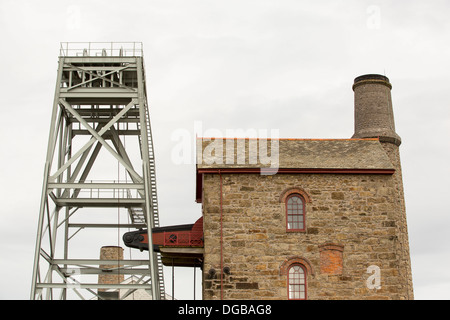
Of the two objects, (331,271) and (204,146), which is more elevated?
(204,146)

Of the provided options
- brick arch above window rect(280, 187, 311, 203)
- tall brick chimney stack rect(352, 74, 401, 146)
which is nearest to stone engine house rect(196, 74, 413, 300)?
brick arch above window rect(280, 187, 311, 203)

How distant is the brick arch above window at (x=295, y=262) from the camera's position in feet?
89.8

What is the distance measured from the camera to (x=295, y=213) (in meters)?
28.3

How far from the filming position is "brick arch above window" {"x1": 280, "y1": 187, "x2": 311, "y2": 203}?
2820 centimetres

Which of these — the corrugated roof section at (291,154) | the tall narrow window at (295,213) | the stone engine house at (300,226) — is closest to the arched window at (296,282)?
the stone engine house at (300,226)

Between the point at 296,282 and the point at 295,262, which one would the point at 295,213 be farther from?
the point at 296,282

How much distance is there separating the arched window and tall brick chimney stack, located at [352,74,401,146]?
13.9 meters

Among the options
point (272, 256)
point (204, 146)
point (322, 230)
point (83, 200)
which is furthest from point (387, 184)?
point (83, 200)

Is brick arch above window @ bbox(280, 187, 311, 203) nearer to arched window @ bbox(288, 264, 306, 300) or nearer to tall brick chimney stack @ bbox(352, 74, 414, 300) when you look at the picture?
arched window @ bbox(288, 264, 306, 300)

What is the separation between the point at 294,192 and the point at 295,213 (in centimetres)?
84

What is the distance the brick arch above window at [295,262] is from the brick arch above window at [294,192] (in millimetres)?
2328
